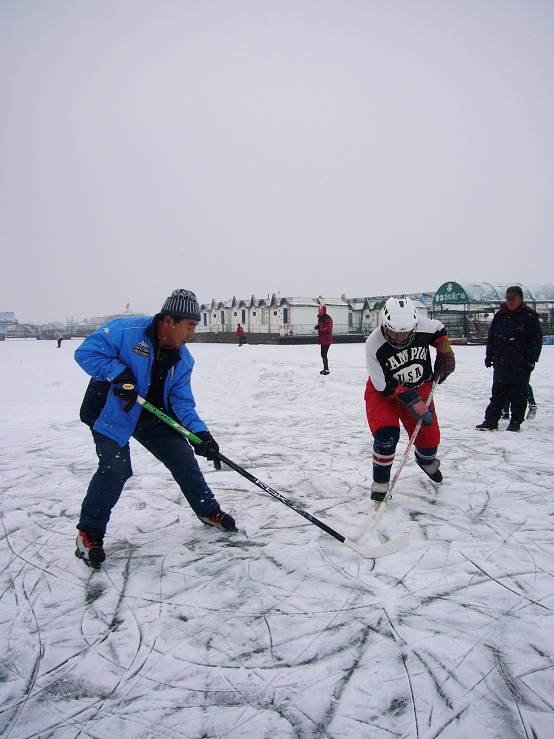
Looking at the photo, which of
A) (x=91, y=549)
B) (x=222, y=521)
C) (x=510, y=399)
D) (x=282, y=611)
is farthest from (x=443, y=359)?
(x=91, y=549)

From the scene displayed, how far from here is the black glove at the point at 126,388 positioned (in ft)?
7.39

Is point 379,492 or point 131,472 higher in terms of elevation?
point 131,472

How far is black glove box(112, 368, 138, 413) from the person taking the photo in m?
2.25

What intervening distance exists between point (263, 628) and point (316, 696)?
41 cm

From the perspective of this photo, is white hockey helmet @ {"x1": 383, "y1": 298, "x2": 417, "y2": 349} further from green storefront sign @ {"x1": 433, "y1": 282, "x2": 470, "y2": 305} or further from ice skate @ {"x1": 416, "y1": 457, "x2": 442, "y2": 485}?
green storefront sign @ {"x1": 433, "y1": 282, "x2": 470, "y2": 305}

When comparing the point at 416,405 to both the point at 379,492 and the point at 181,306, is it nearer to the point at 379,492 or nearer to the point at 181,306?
the point at 379,492

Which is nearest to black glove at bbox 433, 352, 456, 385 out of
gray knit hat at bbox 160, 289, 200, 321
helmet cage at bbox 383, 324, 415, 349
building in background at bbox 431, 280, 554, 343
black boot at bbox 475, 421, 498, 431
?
helmet cage at bbox 383, 324, 415, 349

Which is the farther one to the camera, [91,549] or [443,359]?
[443,359]

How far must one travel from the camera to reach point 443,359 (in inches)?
142

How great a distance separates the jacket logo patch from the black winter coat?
4.77 metres

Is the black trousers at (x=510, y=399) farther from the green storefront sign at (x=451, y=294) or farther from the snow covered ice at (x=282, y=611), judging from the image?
the green storefront sign at (x=451, y=294)

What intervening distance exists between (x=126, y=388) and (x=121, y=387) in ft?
0.09

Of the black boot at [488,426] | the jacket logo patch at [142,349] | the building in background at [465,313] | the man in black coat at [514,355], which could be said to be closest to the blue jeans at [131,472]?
the jacket logo patch at [142,349]

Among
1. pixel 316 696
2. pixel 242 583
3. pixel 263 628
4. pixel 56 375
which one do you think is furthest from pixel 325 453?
pixel 56 375
